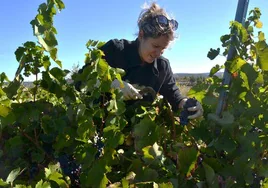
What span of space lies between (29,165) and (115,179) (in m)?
0.30

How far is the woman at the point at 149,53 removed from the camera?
2283 mm

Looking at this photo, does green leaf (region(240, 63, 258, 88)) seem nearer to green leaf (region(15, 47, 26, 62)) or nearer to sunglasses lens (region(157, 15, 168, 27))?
green leaf (region(15, 47, 26, 62))

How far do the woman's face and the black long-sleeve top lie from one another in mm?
70

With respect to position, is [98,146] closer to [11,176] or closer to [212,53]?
[11,176]

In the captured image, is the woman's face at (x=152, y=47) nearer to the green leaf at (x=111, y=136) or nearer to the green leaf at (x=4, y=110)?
the green leaf at (x=111, y=136)

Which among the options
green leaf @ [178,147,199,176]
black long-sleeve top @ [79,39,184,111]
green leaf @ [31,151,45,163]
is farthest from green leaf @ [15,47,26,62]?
black long-sleeve top @ [79,39,184,111]

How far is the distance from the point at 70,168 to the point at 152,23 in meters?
1.28

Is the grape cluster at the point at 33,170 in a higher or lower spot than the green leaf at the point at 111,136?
lower

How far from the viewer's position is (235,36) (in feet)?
3.92

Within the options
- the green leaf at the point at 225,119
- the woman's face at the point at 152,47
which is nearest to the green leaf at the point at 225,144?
the green leaf at the point at 225,119

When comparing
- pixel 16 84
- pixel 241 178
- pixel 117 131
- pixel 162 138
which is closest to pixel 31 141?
pixel 16 84

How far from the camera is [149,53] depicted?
2307mm

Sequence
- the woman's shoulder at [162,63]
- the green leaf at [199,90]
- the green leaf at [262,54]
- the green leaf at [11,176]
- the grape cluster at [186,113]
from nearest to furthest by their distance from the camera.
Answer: the green leaf at [11,176] → the green leaf at [262,54] → the green leaf at [199,90] → the grape cluster at [186,113] → the woman's shoulder at [162,63]

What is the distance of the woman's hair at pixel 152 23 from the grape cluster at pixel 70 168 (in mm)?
1183
